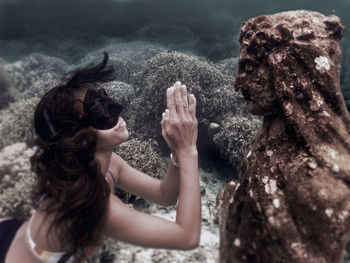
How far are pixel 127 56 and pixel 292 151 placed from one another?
10.9 metres

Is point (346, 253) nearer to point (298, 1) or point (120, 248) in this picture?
point (120, 248)

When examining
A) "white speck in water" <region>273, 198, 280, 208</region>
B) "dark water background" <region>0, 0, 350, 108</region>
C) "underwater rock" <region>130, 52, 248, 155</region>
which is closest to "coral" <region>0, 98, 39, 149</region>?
"underwater rock" <region>130, 52, 248, 155</region>

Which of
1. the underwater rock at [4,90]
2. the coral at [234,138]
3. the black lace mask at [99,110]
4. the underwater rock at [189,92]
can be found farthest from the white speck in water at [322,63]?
the underwater rock at [4,90]

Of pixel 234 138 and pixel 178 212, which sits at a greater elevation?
pixel 178 212

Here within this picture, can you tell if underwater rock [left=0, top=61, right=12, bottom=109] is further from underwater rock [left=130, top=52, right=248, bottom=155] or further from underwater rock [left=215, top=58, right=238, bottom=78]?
underwater rock [left=215, top=58, right=238, bottom=78]

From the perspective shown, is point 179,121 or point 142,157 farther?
point 142,157

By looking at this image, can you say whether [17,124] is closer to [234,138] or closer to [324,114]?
[234,138]

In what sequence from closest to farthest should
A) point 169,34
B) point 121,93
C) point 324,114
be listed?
point 324,114 → point 121,93 → point 169,34

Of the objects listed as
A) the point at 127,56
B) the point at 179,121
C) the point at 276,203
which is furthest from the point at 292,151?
the point at 127,56

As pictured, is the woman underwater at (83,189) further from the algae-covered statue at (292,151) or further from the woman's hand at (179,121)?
the algae-covered statue at (292,151)

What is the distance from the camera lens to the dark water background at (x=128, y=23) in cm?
1115

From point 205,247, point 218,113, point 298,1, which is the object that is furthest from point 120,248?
point 298,1

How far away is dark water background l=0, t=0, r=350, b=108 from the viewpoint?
11.1 meters

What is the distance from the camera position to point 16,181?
11.0 ft
